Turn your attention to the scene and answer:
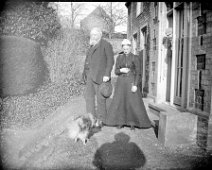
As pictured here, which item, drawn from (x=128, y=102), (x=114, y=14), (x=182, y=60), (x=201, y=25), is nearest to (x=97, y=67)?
(x=128, y=102)

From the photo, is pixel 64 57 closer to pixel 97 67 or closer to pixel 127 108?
pixel 97 67

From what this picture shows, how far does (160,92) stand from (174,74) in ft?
3.48

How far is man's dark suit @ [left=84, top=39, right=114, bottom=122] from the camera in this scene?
4.57m

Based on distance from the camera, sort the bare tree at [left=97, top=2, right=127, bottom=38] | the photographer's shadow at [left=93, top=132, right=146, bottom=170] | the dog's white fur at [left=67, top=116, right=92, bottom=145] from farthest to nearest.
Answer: the bare tree at [left=97, top=2, right=127, bottom=38] → the dog's white fur at [left=67, top=116, right=92, bottom=145] → the photographer's shadow at [left=93, top=132, right=146, bottom=170]

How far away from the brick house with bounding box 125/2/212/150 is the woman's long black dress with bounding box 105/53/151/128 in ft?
2.82

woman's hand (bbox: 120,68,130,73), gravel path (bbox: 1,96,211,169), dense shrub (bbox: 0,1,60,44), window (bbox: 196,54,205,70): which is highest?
dense shrub (bbox: 0,1,60,44)

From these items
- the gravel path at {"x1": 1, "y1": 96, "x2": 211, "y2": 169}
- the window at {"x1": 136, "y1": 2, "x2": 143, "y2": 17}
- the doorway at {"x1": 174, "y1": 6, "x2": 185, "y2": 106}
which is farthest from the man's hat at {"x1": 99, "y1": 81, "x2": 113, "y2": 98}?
the window at {"x1": 136, "y1": 2, "x2": 143, "y2": 17}

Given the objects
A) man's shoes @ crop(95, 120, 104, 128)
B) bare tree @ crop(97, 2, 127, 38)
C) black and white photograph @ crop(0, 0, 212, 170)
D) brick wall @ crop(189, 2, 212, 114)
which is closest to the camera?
black and white photograph @ crop(0, 0, 212, 170)

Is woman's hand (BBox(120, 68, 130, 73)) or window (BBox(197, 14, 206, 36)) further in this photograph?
woman's hand (BBox(120, 68, 130, 73))

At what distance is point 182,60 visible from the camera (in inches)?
230

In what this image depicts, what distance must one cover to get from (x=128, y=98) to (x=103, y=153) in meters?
1.61

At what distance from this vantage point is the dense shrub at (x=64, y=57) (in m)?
8.95

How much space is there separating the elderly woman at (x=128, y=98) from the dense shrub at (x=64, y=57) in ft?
14.2

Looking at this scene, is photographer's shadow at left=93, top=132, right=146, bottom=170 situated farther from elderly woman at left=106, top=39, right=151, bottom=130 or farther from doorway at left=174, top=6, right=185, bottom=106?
doorway at left=174, top=6, right=185, bottom=106
